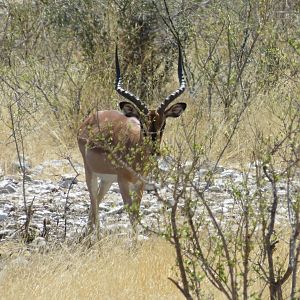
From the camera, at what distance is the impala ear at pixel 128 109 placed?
875cm

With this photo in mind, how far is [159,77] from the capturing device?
45.6ft

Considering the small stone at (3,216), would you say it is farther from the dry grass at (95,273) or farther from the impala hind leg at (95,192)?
the dry grass at (95,273)

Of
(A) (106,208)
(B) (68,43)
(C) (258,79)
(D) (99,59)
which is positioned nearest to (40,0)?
(B) (68,43)

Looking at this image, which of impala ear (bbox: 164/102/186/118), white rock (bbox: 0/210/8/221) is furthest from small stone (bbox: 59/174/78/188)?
impala ear (bbox: 164/102/186/118)

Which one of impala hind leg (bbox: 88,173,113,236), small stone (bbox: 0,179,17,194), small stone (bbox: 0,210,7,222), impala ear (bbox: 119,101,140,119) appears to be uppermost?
impala ear (bbox: 119,101,140,119)

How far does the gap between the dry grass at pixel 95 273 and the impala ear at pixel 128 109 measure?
1610 mm

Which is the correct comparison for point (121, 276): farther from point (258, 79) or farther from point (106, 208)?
point (258, 79)

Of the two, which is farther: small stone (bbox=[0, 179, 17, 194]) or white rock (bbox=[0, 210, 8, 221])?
small stone (bbox=[0, 179, 17, 194])

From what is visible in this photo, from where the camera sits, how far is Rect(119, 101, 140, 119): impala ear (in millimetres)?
8750

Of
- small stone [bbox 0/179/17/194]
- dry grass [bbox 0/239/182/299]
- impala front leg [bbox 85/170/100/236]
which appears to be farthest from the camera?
small stone [bbox 0/179/17/194]

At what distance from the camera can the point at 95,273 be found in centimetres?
662

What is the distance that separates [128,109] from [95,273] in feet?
8.28

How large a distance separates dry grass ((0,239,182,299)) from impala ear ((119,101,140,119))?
1610 millimetres

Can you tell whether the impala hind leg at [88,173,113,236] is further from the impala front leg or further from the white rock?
the white rock
